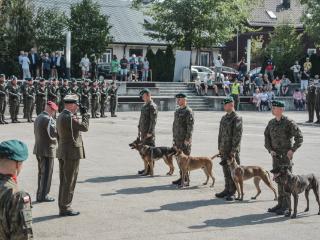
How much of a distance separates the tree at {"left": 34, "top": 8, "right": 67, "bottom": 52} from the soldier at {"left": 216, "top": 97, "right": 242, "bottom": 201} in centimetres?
3392

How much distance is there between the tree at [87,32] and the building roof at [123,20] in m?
16.6

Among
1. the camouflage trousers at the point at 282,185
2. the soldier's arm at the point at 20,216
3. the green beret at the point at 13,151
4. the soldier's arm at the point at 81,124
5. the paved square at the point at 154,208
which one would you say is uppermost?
the green beret at the point at 13,151

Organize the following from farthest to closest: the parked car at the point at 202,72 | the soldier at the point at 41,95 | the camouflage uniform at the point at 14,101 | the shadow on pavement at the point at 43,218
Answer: the parked car at the point at 202,72
the soldier at the point at 41,95
the camouflage uniform at the point at 14,101
the shadow on pavement at the point at 43,218

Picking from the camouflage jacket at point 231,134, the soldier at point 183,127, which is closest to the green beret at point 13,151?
the camouflage jacket at point 231,134

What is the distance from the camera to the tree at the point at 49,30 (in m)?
45.6

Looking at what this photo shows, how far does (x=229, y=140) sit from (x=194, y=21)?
130 ft

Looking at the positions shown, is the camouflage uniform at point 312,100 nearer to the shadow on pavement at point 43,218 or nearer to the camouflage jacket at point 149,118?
the camouflage jacket at point 149,118

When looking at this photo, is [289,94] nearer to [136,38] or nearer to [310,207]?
[136,38]

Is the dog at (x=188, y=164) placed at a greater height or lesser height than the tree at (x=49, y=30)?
lesser

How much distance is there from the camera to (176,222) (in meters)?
10.8

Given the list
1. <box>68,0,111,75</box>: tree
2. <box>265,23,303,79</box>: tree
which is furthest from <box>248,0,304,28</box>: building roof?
<box>68,0,111,75</box>: tree

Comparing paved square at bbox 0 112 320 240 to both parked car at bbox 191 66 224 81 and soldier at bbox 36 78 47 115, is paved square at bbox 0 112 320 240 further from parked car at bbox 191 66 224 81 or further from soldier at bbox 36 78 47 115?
parked car at bbox 191 66 224 81

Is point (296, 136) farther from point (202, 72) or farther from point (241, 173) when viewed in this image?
point (202, 72)

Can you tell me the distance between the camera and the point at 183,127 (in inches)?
578
